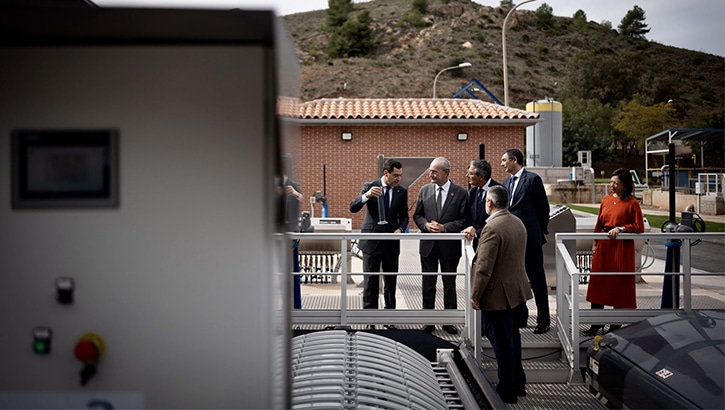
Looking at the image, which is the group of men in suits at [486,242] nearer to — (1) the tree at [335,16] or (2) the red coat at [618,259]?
(2) the red coat at [618,259]

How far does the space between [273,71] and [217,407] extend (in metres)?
0.74

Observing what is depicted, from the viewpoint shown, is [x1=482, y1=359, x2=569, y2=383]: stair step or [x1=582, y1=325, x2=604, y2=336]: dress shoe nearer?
[x1=482, y1=359, x2=569, y2=383]: stair step

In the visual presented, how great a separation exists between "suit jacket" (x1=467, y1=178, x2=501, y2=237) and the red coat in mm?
1198

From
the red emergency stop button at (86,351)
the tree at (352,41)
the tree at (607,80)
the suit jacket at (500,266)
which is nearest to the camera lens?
the red emergency stop button at (86,351)

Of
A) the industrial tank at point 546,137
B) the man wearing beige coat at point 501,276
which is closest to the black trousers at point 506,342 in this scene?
the man wearing beige coat at point 501,276

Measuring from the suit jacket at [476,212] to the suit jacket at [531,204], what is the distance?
34 cm

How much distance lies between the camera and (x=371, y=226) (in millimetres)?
6840

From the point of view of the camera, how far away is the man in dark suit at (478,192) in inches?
250

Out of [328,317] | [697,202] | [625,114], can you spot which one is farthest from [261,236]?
[625,114]

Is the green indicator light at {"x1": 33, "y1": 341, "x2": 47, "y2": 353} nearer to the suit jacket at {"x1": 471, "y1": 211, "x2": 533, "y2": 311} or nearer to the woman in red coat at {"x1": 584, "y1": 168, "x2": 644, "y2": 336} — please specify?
the suit jacket at {"x1": 471, "y1": 211, "x2": 533, "y2": 311}

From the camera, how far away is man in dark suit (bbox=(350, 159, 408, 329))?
665cm

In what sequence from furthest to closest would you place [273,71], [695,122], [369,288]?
1. [695,122]
2. [369,288]
3. [273,71]

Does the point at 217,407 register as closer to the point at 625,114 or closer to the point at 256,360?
the point at 256,360

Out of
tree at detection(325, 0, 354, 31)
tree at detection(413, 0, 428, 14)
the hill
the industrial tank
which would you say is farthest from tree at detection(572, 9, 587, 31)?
the industrial tank
